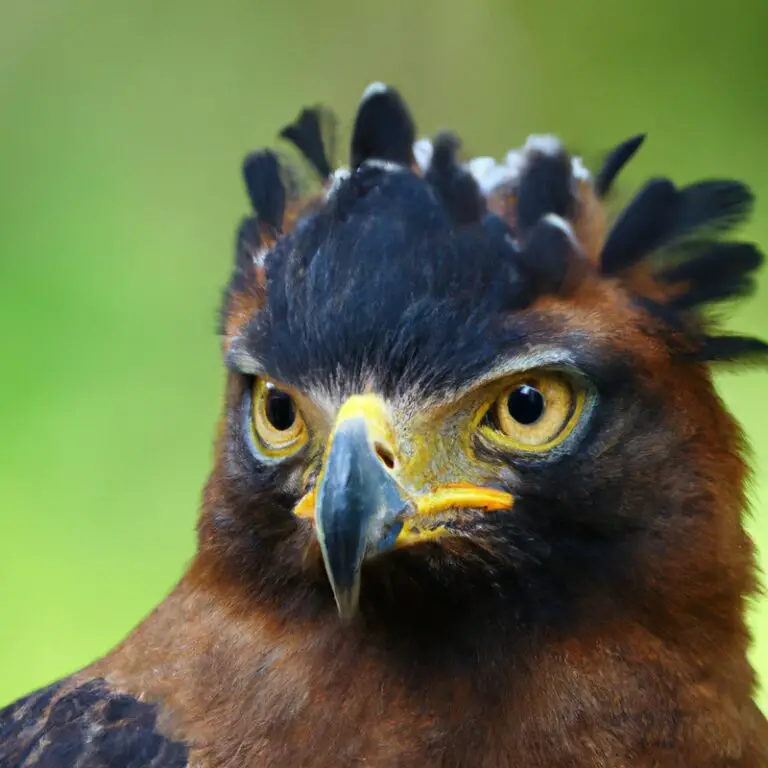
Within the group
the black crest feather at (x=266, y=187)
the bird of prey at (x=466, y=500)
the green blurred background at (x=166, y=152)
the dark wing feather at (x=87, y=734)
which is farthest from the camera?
the green blurred background at (x=166, y=152)

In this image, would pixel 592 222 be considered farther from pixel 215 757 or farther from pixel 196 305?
pixel 196 305

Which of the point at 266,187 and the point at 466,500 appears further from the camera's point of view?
the point at 266,187

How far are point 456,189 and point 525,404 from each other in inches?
12.4

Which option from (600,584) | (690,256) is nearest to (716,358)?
(690,256)

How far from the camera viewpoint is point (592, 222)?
175 centimetres

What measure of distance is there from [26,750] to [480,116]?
3.66 metres

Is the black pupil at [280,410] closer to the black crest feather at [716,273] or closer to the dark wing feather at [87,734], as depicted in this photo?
the dark wing feather at [87,734]

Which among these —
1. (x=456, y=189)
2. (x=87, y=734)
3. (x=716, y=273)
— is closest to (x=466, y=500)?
(x=456, y=189)

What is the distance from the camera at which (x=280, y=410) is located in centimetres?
163

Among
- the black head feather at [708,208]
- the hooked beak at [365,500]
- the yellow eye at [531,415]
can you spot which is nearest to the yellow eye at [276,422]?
the hooked beak at [365,500]

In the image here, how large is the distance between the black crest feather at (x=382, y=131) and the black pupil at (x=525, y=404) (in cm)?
42

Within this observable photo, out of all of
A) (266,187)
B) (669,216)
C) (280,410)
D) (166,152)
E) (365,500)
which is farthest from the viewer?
(166,152)

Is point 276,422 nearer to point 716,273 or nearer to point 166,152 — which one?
point 716,273

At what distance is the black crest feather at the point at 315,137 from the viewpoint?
1.93 m
